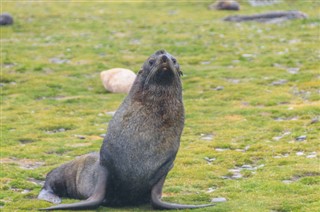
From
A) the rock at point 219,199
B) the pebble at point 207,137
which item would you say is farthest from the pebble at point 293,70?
the rock at point 219,199

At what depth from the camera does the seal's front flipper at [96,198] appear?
10641 millimetres

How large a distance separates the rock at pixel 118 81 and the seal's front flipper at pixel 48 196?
1220 centimetres

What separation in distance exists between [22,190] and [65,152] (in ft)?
12.1

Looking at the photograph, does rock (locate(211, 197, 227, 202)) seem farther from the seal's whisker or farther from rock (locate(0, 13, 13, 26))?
rock (locate(0, 13, 13, 26))

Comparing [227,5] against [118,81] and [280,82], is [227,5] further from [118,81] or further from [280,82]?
[118,81]

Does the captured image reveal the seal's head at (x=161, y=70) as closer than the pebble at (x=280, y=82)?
Yes

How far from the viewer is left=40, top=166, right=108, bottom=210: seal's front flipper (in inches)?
419

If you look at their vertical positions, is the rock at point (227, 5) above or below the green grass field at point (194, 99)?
below

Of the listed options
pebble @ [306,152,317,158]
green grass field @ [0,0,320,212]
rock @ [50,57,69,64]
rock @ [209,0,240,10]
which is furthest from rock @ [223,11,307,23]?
pebble @ [306,152,317,158]

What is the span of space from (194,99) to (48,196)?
1189 centimetres

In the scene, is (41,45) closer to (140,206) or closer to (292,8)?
(292,8)

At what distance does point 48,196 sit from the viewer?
12.1 meters

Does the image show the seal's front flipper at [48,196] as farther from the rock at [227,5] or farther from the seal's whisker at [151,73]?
the rock at [227,5]

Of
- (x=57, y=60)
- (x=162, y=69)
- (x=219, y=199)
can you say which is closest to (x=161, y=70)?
→ (x=162, y=69)
